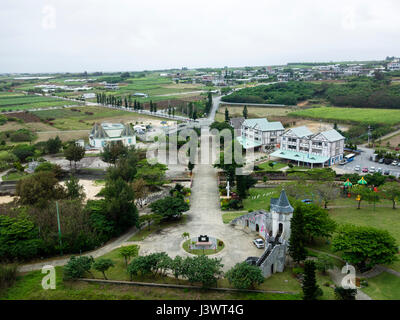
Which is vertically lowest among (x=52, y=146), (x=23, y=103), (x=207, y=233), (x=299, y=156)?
(x=207, y=233)

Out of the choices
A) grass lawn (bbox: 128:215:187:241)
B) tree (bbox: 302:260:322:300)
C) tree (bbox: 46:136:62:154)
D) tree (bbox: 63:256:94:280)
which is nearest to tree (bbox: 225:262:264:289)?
tree (bbox: 302:260:322:300)

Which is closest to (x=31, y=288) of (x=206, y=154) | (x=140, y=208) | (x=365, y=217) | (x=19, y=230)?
(x=19, y=230)

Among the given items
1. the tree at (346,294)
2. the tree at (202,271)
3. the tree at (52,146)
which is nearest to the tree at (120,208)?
the tree at (202,271)

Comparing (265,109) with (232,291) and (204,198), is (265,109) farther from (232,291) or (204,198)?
(232,291)

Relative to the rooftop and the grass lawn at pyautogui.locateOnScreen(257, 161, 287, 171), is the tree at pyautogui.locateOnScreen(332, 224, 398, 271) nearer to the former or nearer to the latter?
the grass lawn at pyautogui.locateOnScreen(257, 161, 287, 171)

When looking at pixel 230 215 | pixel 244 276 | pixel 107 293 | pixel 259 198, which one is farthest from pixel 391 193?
pixel 107 293

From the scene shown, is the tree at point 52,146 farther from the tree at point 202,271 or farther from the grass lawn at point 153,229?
the tree at point 202,271

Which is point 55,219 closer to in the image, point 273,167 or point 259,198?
point 259,198
